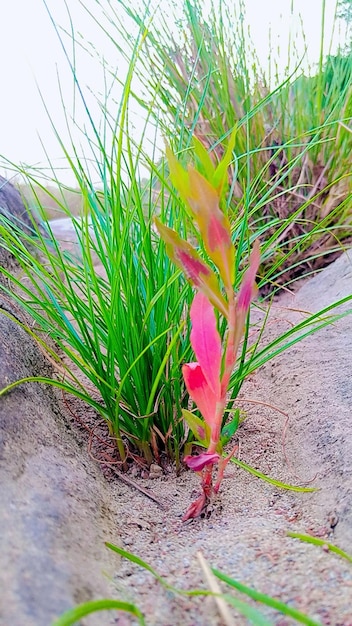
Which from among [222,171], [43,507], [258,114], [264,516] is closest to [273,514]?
[264,516]

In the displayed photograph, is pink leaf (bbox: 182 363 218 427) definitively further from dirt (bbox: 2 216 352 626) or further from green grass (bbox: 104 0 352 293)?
green grass (bbox: 104 0 352 293)

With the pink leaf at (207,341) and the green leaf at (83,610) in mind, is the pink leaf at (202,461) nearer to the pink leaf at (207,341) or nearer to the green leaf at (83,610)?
the pink leaf at (207,341)

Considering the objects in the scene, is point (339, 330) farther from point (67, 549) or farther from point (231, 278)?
point (67, 549)

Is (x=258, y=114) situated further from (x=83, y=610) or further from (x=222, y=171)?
(x=83, y=610)

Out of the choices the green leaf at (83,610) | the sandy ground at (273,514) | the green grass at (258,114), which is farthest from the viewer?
the green grass at (258,114)

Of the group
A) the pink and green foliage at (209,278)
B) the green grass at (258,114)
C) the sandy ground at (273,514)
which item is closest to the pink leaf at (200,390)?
the pink and green foliage at (209,278)

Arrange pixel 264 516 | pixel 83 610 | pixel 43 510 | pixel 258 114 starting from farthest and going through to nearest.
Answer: pixel 258 114 < pixel 264 516 < pixel 43 510 < pixel 83 610

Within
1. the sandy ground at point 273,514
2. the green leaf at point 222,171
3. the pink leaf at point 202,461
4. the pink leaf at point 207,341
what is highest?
the green leaf at point 222,171

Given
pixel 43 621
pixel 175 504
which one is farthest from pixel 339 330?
pixel 43 621
